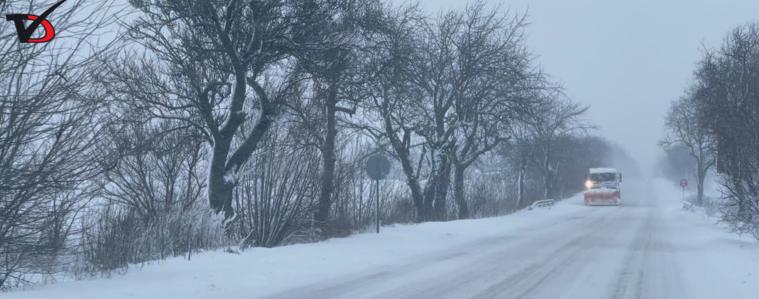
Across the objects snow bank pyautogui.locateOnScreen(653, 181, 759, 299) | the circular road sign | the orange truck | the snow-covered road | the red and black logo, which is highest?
the red and black logo

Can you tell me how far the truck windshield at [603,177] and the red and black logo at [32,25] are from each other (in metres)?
50.1

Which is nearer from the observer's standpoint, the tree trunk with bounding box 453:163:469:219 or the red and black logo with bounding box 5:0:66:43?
the red and black logo with bounding box 5:0:66:43

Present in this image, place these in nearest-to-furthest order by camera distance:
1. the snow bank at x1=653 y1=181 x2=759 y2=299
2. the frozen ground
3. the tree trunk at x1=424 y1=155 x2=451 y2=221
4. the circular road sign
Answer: the frozen ground → the snow bank at x1=653 y1=181 x2=759 y2=299 → the circular road sign → the tree trunk at x1=424 y1=155 x2=451 y2=221

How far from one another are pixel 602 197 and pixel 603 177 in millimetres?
1993

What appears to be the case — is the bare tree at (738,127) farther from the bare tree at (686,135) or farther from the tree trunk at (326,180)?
the bare tree at (686,135)

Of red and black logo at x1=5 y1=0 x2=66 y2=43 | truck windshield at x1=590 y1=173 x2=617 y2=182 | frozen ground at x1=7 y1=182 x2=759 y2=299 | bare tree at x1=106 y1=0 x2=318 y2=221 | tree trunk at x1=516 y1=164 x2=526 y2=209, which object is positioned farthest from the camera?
truck windshield at x1=590 y1=173 x2=617 y2=182

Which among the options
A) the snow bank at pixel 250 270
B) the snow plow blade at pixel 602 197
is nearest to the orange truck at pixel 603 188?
the snow plow blade at pixel 602 197

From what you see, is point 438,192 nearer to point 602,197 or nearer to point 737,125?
point 737,125

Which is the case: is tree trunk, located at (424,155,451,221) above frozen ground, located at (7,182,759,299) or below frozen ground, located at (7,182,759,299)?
above

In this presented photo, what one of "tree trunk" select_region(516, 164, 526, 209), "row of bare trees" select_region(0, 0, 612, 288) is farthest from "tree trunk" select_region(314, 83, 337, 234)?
"tree trunk" select_region(516, 164, 526, 209)

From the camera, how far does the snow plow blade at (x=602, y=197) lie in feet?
170

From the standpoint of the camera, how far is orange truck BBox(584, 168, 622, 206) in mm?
51750

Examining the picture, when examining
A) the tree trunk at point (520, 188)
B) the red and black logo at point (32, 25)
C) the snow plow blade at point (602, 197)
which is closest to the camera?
the red and black logo at point (32, 25)

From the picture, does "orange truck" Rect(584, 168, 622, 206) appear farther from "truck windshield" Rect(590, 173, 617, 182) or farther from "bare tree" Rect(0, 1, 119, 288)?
"bare tree" Rect(0, 1, 119, 288)
